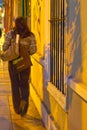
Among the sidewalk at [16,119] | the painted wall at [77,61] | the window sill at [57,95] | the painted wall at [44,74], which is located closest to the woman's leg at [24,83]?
the painted wall at [44,74]

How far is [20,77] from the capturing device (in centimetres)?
855

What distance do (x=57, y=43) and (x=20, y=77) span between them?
1.87 metres

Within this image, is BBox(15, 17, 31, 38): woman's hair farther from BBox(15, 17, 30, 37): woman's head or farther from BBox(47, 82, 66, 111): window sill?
BBox(47, 82, 66, 111): window sill

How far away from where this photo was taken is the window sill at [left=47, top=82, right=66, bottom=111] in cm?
599

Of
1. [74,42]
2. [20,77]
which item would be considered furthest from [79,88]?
[20,77]

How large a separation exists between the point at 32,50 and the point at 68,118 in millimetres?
2888

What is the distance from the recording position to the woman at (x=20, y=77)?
847 centimetres

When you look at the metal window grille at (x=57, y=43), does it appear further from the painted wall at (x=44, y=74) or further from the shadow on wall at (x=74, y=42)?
the shadow on wall at (x=74, y=42)

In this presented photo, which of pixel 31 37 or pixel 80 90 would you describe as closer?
pixel 80 90

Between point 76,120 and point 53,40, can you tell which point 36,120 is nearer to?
point 53,40

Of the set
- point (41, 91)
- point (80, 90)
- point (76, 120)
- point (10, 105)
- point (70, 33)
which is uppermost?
point (70, 33)

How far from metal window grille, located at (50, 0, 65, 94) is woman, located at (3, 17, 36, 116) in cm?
111

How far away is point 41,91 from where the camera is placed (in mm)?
8844

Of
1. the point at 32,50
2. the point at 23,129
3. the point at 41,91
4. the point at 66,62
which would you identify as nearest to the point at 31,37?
the point at 32,50
